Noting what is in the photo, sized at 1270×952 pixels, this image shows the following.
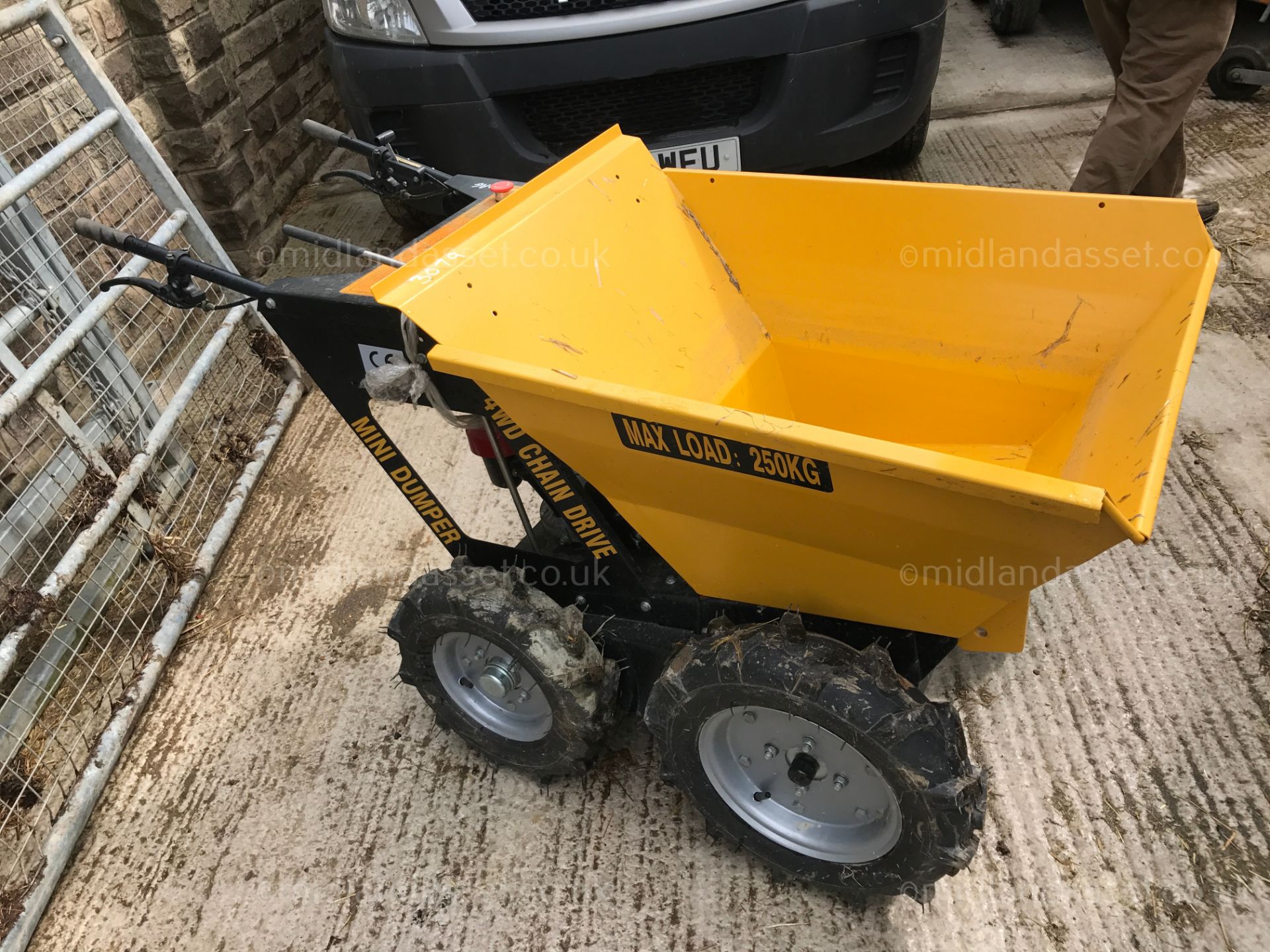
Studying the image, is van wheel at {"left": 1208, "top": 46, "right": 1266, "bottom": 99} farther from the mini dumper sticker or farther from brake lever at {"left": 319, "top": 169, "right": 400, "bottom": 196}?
the mini dumper sticker

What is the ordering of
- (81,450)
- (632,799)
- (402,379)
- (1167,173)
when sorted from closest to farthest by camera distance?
(402,379) < (632,799) < (81,450) < (1167,173)

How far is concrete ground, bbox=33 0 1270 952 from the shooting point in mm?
1592

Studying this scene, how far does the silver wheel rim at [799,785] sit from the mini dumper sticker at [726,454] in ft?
1.50

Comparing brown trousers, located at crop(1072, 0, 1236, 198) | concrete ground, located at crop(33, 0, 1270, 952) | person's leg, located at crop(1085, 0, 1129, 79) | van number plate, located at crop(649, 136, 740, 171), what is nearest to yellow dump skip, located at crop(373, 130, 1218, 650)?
concrete ground, located at crop(33, 0, 1270, 952)

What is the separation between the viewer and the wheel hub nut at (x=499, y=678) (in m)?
1.69

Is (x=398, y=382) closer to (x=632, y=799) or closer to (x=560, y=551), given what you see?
(x=560, y=551)

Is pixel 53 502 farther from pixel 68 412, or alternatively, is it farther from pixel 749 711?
pixel 749 711

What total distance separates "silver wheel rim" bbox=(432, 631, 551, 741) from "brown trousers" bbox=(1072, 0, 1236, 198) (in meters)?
2.55

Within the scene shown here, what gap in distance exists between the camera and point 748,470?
1225mm

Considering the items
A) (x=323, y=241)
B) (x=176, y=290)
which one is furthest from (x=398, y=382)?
(x=176, y=290)

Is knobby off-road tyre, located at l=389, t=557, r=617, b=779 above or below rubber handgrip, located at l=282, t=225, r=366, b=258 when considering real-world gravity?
below

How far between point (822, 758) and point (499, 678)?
0.65 m

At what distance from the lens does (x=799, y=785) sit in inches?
60.6

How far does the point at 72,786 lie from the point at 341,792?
0.66 metres
